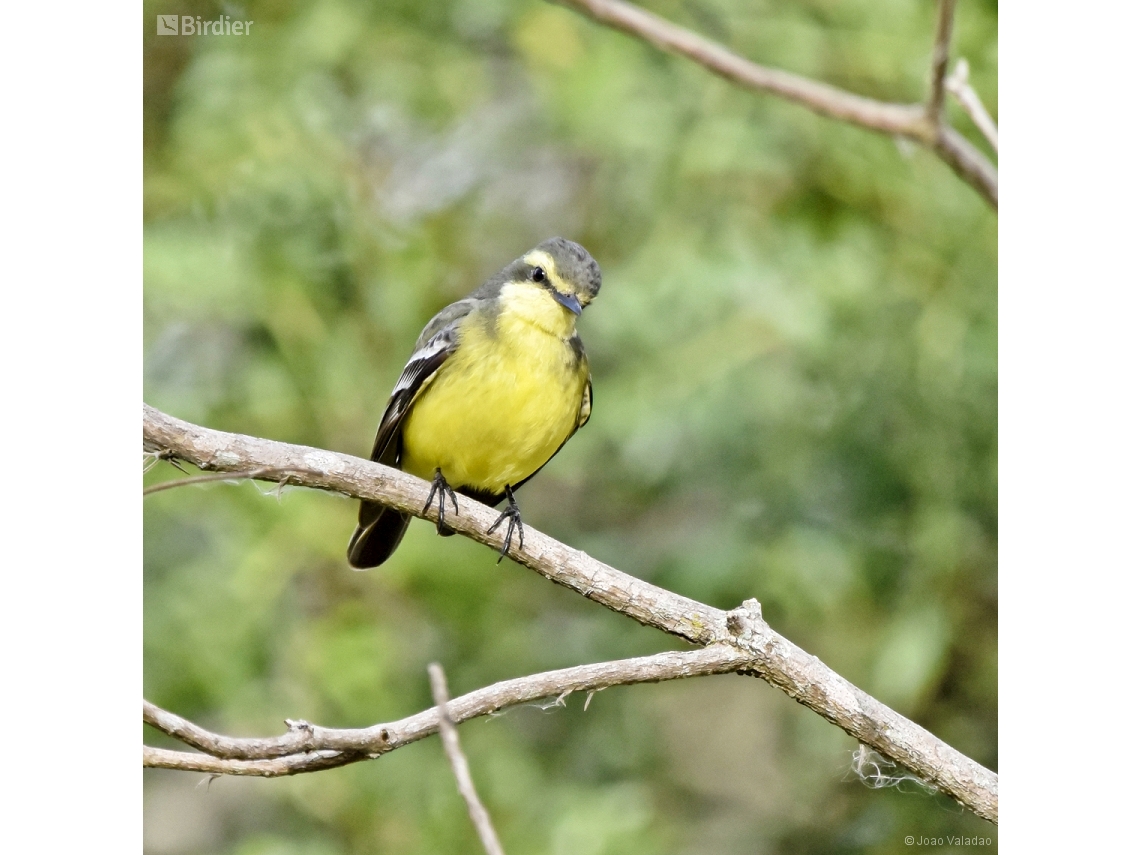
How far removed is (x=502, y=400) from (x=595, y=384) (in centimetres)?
130

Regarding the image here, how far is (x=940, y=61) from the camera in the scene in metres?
2.22

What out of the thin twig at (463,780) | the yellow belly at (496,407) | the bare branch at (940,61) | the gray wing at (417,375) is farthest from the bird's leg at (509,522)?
the bare branch at (940,61)

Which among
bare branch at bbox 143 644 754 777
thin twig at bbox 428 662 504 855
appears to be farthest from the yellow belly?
thin twig at bbox 428 662 504 855

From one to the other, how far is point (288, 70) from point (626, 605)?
1.89 metres

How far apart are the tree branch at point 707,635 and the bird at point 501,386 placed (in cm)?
43

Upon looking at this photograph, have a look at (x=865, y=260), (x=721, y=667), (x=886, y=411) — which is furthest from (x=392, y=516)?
(x=865, y=260)

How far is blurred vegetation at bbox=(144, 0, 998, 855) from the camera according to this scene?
3254mm

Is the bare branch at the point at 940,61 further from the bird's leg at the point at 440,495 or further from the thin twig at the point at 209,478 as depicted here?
the thin twig at the point at 209,478

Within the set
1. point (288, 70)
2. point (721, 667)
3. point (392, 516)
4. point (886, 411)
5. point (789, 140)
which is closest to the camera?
point (721, 667)

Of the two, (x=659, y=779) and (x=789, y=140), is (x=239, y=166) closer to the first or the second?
(x=789, y=140)

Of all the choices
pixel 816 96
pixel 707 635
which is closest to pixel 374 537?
pixel 707 635

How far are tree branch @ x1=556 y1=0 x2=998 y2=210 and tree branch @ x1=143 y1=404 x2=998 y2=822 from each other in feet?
3.11

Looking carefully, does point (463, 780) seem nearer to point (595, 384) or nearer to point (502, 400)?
point (502, 400)

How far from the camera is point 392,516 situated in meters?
2.86
